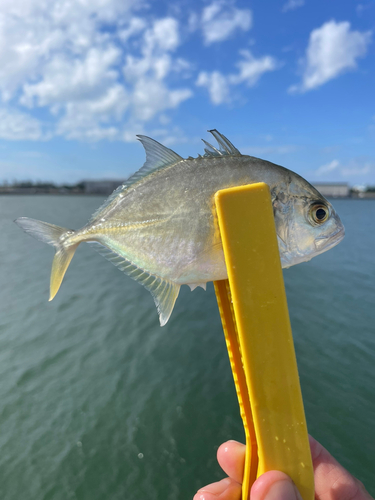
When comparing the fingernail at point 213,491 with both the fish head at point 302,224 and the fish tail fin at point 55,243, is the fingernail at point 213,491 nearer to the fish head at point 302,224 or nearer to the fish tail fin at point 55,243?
the fish head at point 302,224

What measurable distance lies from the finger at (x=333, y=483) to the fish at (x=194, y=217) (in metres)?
1.71

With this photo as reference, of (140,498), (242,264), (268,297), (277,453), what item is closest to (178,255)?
(242,264)

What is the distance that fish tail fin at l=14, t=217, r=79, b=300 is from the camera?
2023 mm

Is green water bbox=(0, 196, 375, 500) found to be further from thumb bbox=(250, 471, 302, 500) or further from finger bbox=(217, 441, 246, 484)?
thumb bbox=(250, 471, 302, 500)

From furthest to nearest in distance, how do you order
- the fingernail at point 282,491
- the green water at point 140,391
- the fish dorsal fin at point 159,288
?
1. the green water at point 140,391
2. the fish dorsal fin at point 159,288
3. the fingernail at point 282,491

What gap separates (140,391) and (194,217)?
16.8 ft

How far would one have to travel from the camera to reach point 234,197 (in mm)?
1434

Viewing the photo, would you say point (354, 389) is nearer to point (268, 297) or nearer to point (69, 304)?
point (268, 297)

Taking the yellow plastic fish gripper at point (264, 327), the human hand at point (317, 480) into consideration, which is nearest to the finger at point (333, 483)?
the human hand at point (317, 480)

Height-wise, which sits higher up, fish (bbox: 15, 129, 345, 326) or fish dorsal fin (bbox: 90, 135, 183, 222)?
fish dorsal fin (bbox: 90, 135, 183, 222)

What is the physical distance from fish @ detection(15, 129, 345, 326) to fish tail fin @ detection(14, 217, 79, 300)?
34 cm

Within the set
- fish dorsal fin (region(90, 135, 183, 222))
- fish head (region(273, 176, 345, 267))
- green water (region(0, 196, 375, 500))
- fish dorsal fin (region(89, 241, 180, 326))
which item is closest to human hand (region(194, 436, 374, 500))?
fish dorsal fin (region(89, 241, 180, 326))

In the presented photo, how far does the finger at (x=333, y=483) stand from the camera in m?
2.10

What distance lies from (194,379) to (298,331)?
3.34m
